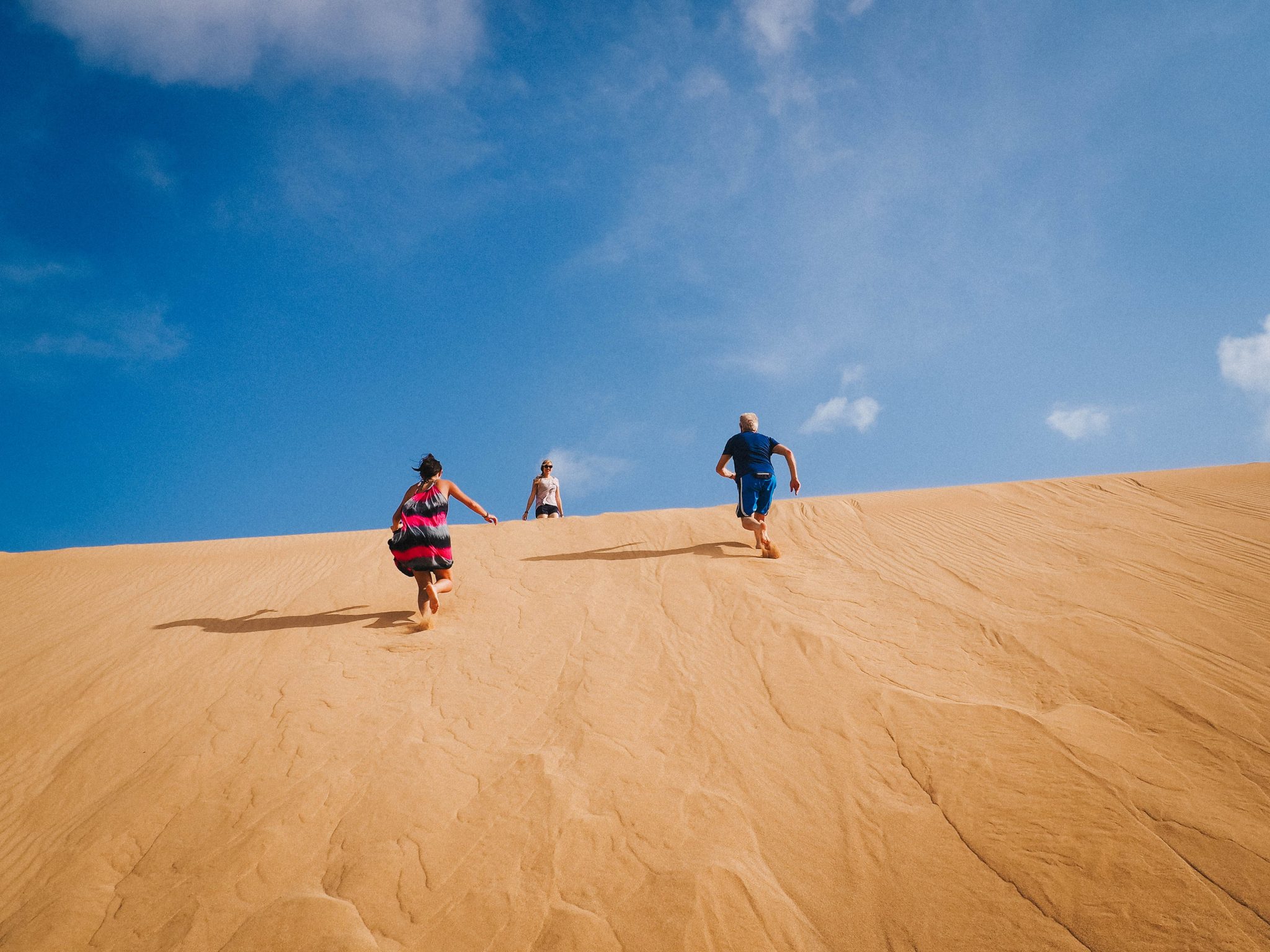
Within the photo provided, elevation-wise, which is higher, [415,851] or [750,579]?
[750,579]

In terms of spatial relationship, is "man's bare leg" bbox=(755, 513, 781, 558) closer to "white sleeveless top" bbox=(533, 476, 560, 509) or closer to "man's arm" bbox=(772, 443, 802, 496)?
"man's arm" bbox=(772, 443, 802, 496)

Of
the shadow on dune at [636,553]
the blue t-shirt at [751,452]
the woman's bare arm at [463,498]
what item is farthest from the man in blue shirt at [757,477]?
the woman's bare arm at [463,498]

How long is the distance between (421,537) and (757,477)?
3.66 meters

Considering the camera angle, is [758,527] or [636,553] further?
[636,553]

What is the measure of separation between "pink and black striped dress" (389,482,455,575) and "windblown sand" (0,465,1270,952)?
626 millimetres

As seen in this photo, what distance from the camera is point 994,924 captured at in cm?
220

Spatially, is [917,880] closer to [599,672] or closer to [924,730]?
[924,730]

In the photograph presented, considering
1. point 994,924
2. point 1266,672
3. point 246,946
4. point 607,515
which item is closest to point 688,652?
point 994,924

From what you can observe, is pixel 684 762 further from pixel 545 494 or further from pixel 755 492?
pixel 545 494

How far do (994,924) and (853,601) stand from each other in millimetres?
2960

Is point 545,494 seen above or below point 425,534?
above

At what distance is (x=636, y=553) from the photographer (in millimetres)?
6875

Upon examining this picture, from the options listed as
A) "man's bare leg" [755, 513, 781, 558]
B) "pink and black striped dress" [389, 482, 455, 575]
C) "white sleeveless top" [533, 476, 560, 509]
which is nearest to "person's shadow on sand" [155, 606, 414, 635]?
"pink and black striped dress" [389, 482, 455, 575]

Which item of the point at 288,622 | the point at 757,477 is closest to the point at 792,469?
the point at 757,477
